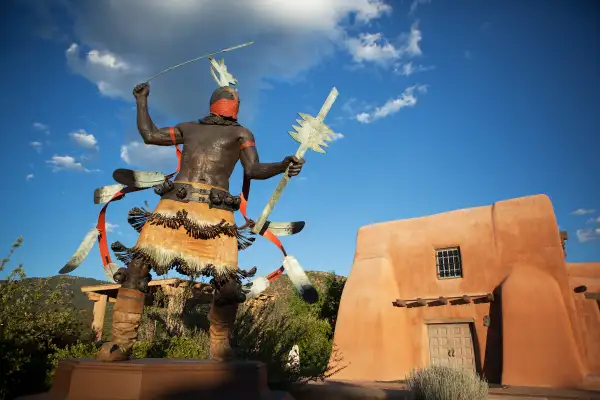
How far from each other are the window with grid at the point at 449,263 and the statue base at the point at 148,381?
35.5 feet

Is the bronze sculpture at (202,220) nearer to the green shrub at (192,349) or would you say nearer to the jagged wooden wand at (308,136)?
the jagged wooden wand at (308,136)

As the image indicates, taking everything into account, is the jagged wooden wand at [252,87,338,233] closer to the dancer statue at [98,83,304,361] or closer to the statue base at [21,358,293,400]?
the dancer statue at [98,83,304,361]

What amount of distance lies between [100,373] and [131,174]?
168 cm

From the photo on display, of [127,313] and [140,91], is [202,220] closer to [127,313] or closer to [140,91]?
[127,313]

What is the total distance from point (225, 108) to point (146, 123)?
0.72 m

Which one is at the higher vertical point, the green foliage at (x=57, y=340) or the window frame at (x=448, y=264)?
the window frame at (x=448, y=264)

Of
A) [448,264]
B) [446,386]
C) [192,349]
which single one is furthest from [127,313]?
[448,264]

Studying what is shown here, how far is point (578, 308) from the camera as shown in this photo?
35.7 feet

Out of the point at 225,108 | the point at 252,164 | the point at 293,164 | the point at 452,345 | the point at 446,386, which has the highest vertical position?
the point at 225,108

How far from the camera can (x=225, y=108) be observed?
143 inches

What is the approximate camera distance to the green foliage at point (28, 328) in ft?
13.7

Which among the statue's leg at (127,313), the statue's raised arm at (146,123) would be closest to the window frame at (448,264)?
the statue's raised arm at (146,123)

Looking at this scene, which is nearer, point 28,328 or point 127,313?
point 127,313

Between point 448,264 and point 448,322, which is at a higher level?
point 448,264
